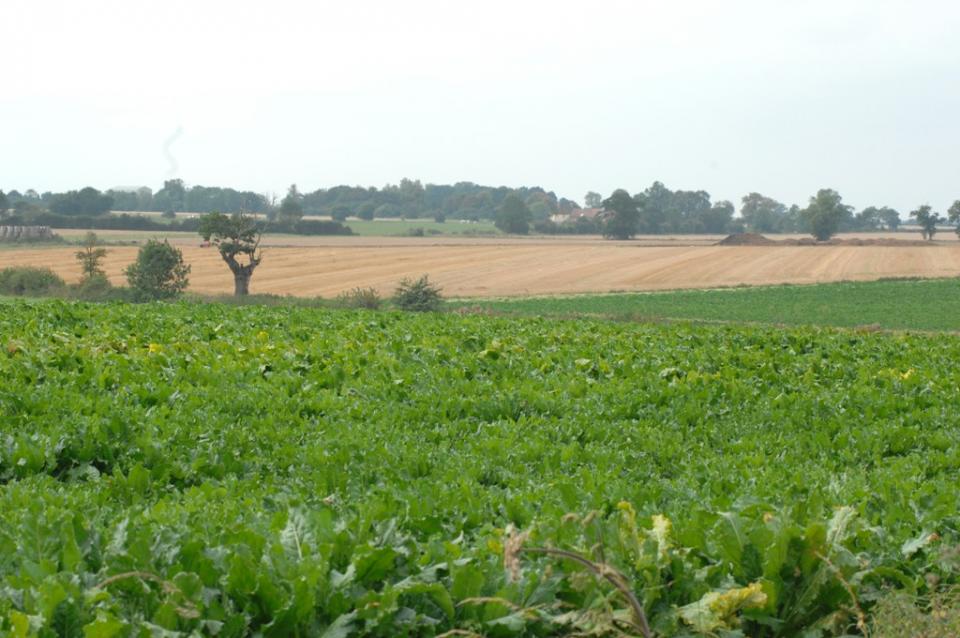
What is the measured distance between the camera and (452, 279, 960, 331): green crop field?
53.5 metres

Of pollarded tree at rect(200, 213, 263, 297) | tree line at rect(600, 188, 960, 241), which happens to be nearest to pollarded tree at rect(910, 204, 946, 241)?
tree line at rect(600, 188, 960, 241)

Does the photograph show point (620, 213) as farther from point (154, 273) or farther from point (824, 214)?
point (154, 273)

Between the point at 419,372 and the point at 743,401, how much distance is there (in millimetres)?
4179

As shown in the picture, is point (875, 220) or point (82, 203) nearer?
point (82, 203)

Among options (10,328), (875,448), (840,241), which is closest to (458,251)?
(840,241)

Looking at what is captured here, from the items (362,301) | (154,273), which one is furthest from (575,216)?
(362,301)

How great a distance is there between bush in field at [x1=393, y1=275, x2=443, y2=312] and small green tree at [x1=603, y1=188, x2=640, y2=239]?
8886cm

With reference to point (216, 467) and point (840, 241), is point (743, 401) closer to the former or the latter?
point (216, 467)

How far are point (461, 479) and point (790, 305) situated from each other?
181 ft

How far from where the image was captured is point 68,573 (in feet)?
17.5

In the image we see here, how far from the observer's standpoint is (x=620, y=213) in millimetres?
135750

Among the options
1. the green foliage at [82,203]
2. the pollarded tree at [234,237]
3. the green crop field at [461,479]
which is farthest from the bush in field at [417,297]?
the green foliage at [82,203]

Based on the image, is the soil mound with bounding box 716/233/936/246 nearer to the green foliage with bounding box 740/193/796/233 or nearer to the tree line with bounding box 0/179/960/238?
the tree line with bounding box 0/179/960/238

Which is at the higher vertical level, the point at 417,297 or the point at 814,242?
the point at 814,242
